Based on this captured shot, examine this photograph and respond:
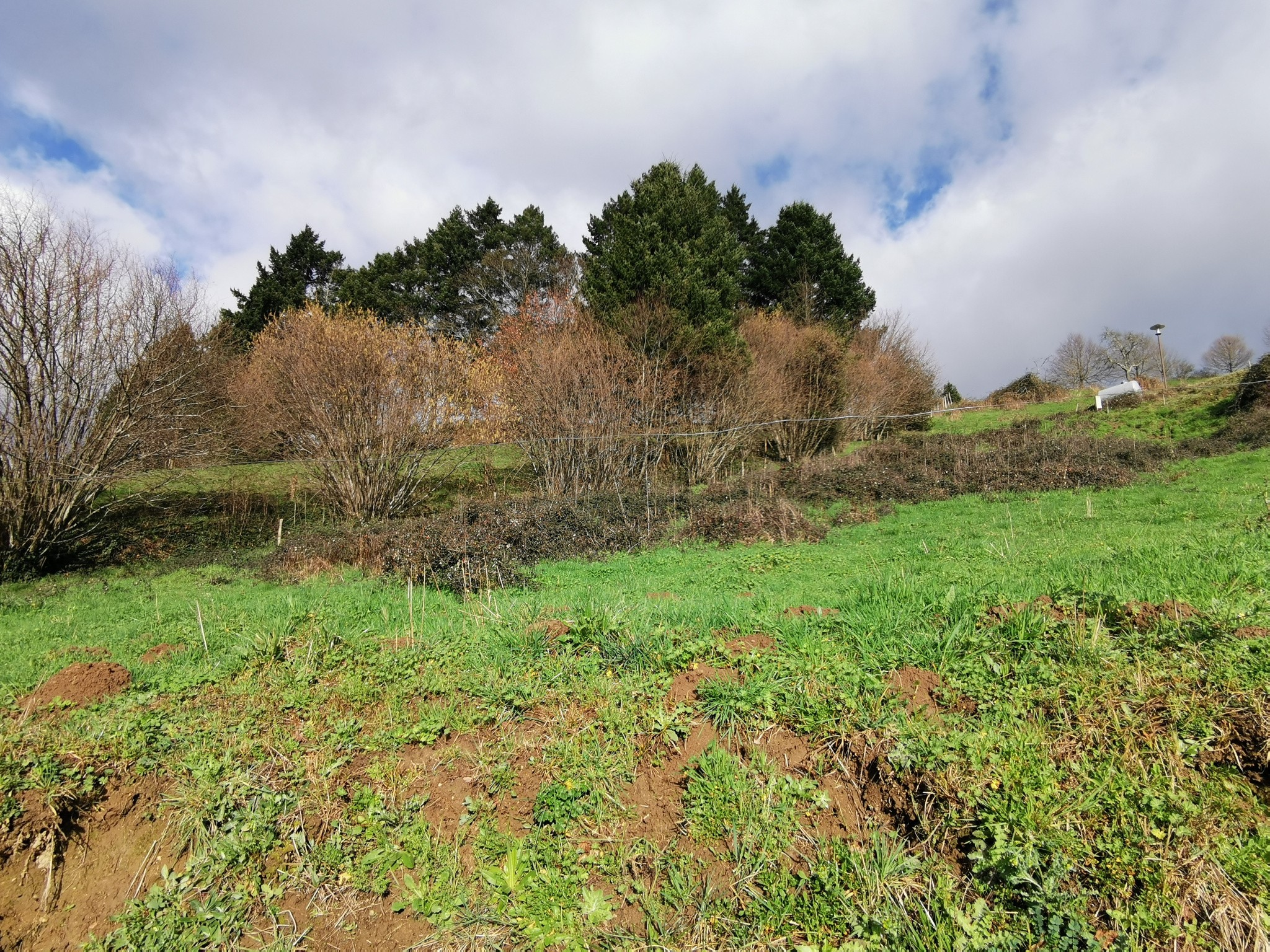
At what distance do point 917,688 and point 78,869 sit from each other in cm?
442

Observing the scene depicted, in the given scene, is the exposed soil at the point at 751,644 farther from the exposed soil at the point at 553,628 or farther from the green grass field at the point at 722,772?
the exposed soil at the point at 553,628

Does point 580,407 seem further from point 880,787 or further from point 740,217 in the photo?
point 740,217

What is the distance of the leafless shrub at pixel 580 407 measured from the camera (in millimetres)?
16078

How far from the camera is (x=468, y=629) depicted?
16.0 ft

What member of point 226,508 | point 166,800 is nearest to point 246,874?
point 166,800

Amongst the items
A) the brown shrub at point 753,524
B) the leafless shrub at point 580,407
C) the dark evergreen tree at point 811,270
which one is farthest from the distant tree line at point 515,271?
the brown shrub at point 753,524

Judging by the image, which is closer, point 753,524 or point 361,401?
point 753,524

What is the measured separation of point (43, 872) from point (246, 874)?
1.02 metres

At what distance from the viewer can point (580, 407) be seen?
16250 mm

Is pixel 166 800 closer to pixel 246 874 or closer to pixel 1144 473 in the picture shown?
pixel 246 874

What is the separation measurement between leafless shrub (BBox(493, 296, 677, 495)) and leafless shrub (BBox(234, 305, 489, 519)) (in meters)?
1.40

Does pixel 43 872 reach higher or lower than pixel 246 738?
lower

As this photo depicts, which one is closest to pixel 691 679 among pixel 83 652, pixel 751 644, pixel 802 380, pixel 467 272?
pixel 751 644

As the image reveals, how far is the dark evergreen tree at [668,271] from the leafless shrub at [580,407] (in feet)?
6.23
